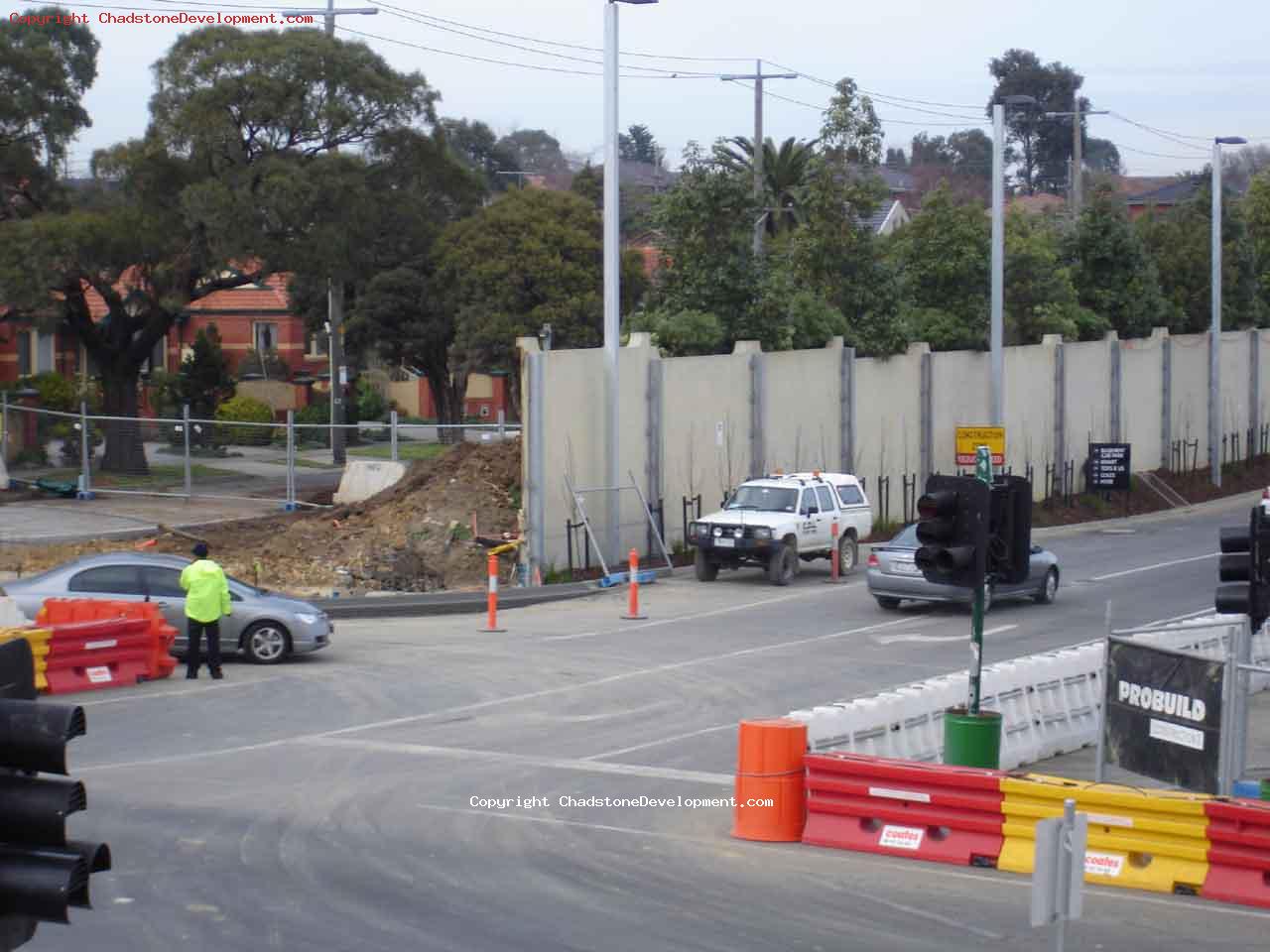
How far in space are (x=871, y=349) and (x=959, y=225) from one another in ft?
28.1

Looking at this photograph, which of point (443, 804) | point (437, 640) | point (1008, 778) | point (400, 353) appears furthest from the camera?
point (400, 353)

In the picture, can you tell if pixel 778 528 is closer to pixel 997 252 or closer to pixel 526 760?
pixel 997 252

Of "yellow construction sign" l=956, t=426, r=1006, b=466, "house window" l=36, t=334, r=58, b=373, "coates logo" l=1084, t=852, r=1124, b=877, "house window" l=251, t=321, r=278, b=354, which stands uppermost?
"house window" l=251, t=321, r=278, b=354

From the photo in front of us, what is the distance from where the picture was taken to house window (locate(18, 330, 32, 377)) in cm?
6712

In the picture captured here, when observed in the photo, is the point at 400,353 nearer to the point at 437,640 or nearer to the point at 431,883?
the point at 437,640

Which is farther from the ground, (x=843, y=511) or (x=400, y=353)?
(x=400, y=353)

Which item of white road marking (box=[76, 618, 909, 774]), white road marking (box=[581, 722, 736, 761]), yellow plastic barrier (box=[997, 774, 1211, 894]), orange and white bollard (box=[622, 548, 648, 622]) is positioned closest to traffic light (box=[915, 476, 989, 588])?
yellow plastic barrier (box=[997, 774, 1211, 894])

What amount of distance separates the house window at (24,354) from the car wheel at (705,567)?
45.9m

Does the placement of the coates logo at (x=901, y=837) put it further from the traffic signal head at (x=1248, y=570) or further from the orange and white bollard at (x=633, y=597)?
the orange and white bollard at (x=633, y=597)

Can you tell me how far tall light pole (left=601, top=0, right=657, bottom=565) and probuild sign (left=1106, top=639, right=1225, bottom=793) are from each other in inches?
646

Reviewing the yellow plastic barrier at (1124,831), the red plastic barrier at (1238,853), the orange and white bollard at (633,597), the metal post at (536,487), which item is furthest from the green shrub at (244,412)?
the red plastic barrier at (1238,853)

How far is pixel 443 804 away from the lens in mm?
13055

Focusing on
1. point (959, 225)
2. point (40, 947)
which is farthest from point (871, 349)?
point (40, 947)

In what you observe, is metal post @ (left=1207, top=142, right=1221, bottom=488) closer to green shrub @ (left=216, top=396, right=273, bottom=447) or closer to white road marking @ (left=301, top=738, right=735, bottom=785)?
green shrub @ (left=216, top=396, right=273, bottom=447)
